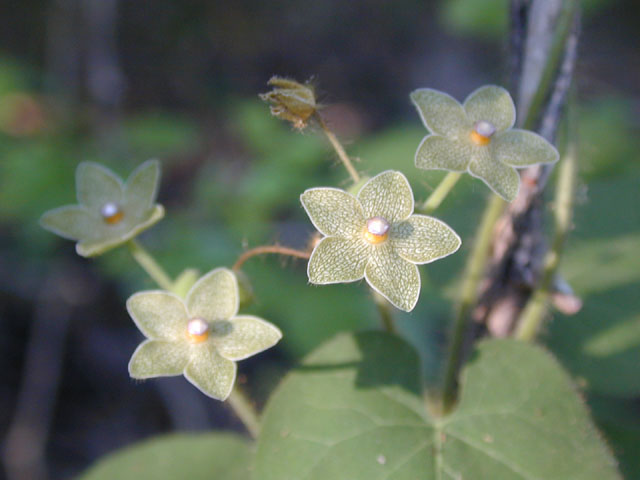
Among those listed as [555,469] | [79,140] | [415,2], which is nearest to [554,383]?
[555,469]

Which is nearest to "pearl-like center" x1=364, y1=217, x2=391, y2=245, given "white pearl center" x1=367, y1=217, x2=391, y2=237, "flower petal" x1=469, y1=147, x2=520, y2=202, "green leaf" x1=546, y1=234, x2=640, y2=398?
"white pearl center" x1=367, y1=217, x2=391, y2=237

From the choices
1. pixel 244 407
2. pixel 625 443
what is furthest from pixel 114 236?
pixel 625 443

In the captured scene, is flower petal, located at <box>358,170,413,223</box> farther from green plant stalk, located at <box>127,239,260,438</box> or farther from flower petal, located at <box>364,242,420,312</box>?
green plant stalk, located at <box>127,239,260,438</box>

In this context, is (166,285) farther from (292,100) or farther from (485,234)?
(485,234)

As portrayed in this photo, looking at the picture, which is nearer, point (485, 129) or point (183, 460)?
point (485, 129)

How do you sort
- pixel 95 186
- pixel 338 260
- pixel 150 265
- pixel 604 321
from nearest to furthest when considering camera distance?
pixel 338 260 < pixel 150 265 < pixel 95 186 < pixel 604 321

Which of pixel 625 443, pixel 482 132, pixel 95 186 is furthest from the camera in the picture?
pixel 625 443

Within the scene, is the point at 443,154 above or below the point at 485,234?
above

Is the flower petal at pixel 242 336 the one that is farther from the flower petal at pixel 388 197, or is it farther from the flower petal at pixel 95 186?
the flower petal at pixel 95 186
